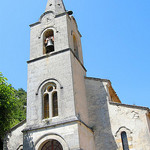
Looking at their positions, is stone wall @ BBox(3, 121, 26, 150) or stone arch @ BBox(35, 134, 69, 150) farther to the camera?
stone wall @ BBox(3, 121, 26, 150)

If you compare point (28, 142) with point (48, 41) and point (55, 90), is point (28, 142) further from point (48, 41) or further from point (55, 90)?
point (48, 41)

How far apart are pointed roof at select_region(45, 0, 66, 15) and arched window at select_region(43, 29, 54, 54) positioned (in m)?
1.99

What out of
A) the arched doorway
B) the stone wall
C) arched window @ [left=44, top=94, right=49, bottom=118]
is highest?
arched window @ [left=44, top=94, right=49, bottom=118]

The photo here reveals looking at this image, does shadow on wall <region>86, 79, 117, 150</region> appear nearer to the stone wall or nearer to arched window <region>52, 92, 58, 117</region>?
arched window <region>52, 92, 58, 117</region>

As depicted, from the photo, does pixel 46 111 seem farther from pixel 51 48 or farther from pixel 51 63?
pixel 51 48

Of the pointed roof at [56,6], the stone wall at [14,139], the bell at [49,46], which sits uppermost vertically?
the pointed roof at [56,6]

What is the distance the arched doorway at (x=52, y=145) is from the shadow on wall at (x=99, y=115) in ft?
9.73

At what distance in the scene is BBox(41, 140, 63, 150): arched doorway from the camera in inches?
522

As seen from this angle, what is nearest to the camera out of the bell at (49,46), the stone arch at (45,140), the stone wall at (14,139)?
the stone arch at (45,140)

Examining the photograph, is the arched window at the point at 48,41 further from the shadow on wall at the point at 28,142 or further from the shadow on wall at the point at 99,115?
the shadow on wall at the point at 28,142

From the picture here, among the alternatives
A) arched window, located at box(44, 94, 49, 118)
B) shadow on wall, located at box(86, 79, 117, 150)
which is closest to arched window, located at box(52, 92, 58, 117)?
arched window, located at box(44, 94, 49, 118)

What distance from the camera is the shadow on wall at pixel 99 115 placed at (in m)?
14.7

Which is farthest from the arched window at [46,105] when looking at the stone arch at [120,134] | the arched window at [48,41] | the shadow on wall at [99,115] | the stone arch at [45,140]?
the stone arch at [120,134]

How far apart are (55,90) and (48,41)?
471 cm
